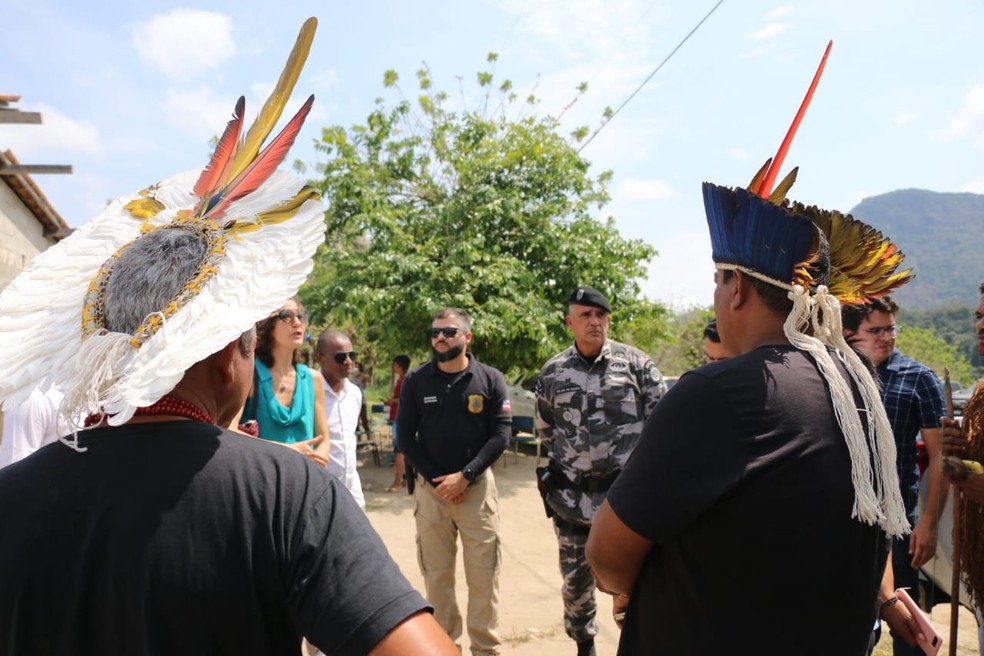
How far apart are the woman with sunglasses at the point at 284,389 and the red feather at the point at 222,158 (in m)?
2.04

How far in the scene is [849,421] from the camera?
1.69m

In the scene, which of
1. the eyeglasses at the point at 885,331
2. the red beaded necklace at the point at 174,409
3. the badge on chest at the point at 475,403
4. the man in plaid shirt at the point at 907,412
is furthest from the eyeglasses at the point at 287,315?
the eyeglasses at the point at 885,331

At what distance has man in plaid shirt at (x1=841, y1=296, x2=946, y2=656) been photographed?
3934 millimetres

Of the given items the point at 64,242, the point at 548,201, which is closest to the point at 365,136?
the point at 548,201

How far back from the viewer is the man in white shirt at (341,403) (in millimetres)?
4254

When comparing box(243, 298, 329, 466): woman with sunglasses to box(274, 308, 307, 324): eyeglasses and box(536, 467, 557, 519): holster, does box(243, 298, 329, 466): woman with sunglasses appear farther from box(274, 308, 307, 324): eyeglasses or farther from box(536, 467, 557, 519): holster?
box(536, 467, 557, 519): holster

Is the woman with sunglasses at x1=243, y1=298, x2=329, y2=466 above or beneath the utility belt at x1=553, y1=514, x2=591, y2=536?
above

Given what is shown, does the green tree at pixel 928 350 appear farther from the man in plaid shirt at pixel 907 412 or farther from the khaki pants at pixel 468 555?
the khaki pants at pixel 468 555

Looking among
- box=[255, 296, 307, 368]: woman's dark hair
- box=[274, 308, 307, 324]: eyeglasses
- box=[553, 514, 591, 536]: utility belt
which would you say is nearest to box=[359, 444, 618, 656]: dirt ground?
box=[553, 514, 591, 536]: utility belt

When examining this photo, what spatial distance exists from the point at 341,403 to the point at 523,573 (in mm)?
2836

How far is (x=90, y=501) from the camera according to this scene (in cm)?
119

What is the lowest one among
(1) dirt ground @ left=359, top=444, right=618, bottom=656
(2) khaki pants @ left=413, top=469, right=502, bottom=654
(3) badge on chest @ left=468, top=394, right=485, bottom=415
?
(1) dirt ground @ left=359, top=444, right=618, bottom=656

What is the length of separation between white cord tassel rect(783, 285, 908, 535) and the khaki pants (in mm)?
3130

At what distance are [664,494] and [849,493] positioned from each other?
0.45m
